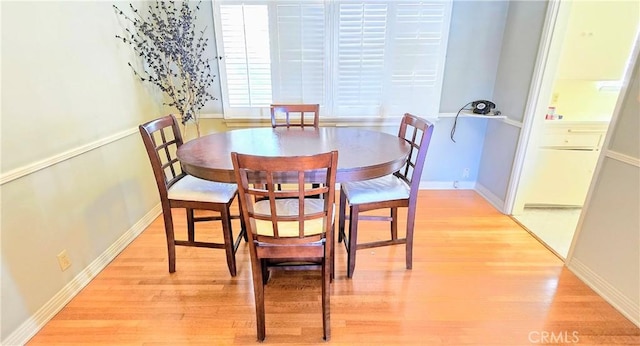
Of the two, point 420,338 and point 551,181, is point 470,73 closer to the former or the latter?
point 551,181

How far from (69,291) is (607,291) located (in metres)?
3.17

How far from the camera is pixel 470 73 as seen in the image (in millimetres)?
2928

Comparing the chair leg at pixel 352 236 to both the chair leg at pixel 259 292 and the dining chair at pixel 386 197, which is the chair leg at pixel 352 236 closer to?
the dining chair at pixel 386 197

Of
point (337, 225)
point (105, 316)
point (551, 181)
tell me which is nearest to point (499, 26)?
point (551, 181)

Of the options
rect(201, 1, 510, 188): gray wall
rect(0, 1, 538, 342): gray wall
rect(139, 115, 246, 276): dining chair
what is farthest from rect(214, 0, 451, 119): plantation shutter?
rect(139, 115, 246, 276): dining chair

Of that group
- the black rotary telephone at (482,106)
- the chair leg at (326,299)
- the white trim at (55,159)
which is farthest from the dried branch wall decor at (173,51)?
the black rotary telephone at (482,106)

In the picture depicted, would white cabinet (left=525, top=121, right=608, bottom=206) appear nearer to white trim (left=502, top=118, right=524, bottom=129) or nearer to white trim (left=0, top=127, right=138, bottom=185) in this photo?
white trim (left=502, top=118, right=524, bottom=129)

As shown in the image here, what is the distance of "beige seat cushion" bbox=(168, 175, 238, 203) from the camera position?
1.83 meters

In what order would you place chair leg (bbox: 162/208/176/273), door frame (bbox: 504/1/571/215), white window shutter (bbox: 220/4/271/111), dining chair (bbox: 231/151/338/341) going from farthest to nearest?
white window shutter (bbox: 220/4/271/111) < door frame (bbox: 504/1/571/215) < chair leg (bbox: 162/208/176/273) < dining chair (bbox: 231/151/338/341)

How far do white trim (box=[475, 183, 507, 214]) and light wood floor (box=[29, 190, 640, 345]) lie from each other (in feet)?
1.97

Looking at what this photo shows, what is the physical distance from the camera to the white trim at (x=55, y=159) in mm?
1439

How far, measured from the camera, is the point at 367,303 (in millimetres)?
1744

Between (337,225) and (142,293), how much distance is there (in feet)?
4.43

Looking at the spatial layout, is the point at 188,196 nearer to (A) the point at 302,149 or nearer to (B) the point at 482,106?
(A) the point at 302,149
